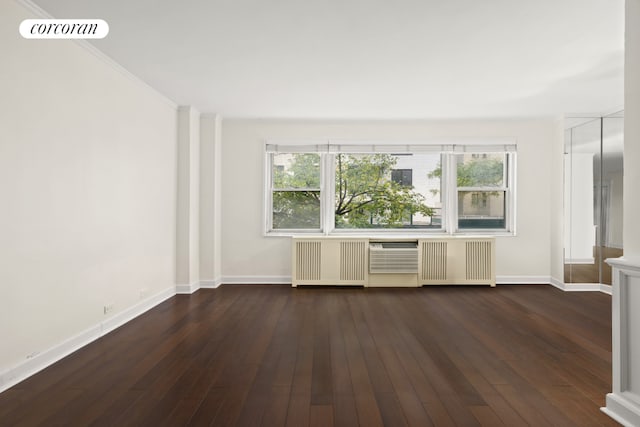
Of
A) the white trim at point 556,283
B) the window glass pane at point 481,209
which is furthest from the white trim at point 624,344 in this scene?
the window glass pane at point 481,209

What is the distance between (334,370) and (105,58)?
11.4ft

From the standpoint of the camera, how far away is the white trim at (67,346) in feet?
8.22

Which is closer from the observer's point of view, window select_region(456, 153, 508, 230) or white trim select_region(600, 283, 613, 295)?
white trim select_region(600, 283, 613, 295)

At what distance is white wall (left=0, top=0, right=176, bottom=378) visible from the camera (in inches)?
98.2

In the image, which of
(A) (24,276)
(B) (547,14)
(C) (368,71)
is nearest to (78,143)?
(A) (24,276)

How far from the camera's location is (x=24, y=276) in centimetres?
259

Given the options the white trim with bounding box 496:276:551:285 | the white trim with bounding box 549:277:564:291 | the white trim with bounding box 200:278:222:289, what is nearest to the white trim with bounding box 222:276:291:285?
the white trim with bounding box 200:278:222:289

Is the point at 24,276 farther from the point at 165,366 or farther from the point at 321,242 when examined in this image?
the point at 321,242

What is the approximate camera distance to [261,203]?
5.90m

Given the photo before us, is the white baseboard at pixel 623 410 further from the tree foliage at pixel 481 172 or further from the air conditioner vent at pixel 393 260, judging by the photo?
the tree foliage at pixel 481 172

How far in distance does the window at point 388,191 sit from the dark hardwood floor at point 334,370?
186cm

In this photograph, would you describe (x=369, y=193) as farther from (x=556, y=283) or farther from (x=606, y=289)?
(x=606, y=289)

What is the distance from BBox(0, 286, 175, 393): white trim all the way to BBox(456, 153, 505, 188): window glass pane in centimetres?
496

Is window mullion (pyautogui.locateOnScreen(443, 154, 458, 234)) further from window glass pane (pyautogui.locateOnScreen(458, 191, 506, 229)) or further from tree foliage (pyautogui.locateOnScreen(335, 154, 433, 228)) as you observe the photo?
tree foliage (pyautogui.locateOnScreen(335, 154, 433, 228))
